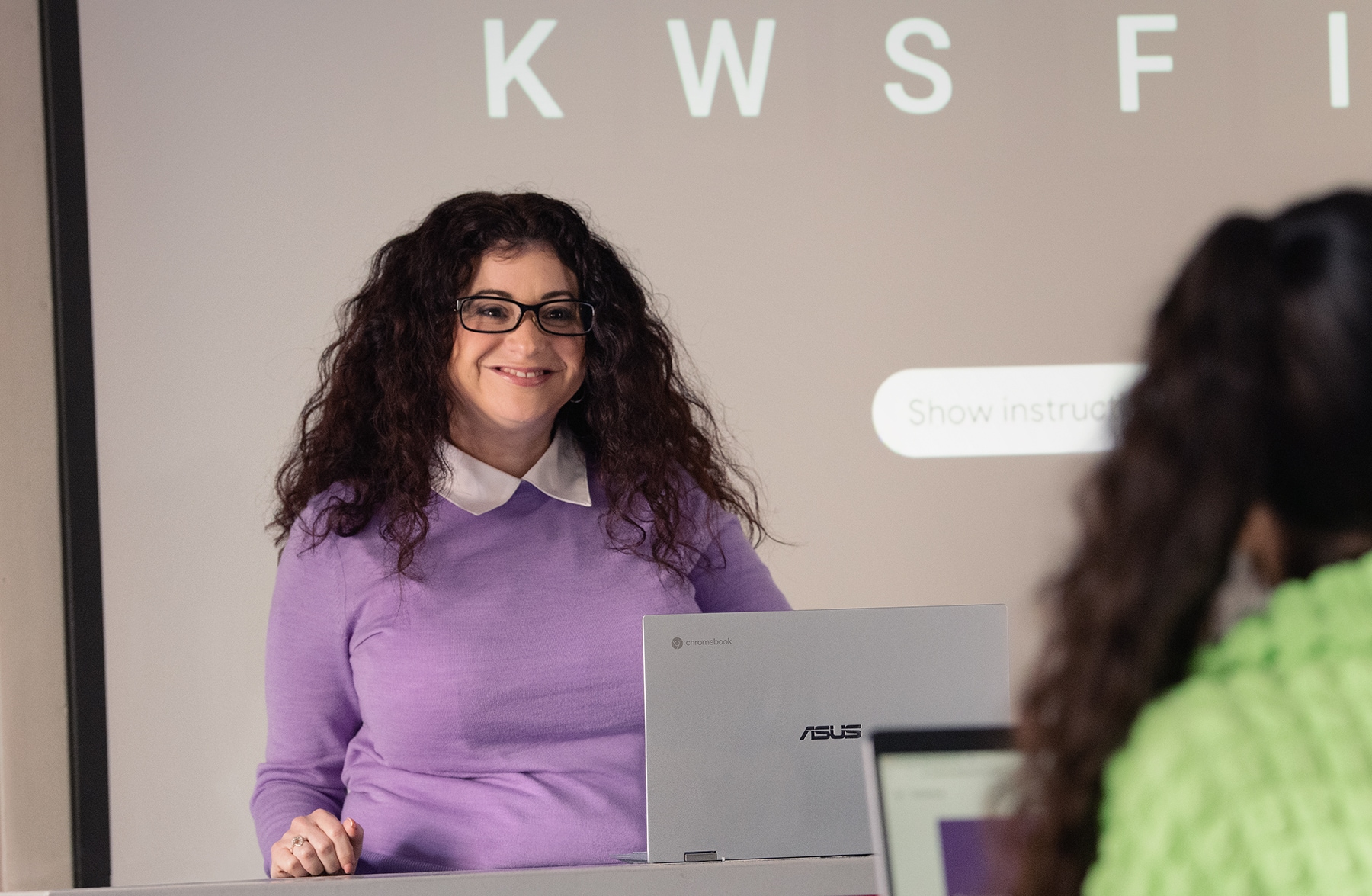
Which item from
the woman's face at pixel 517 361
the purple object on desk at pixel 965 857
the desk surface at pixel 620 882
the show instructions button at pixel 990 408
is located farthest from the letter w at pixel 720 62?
the purple object on desk at pixel 965 857

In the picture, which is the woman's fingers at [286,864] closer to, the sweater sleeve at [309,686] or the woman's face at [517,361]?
the sweater sleeve at [309,686]

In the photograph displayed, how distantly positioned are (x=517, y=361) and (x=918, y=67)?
1.63 metres

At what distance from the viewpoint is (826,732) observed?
1.30 m

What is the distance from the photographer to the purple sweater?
161 cm

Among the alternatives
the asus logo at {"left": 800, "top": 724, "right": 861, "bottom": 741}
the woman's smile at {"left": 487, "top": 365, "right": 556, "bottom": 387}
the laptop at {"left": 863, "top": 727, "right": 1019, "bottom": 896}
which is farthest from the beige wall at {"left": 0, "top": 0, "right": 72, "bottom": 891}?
the laptop at {"left": 863, "top": 727, "right": 1019, "bottom": 896}

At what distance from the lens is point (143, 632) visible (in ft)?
9.30

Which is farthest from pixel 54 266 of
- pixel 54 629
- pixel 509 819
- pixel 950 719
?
pixel 950 719

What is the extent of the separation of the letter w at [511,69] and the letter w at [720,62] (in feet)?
1.03

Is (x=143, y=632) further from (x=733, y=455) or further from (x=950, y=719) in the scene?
(x=950, y=719)

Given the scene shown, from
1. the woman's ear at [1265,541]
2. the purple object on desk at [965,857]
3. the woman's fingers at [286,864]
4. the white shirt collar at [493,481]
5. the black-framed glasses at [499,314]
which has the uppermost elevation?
the black-framed glasses at [499,314]

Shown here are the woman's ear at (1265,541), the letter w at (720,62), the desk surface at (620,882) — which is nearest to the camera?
A: the woman's ear at (1265,541)

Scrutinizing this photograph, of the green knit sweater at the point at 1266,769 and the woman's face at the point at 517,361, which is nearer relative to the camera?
the green knit sweater at the point at 1266,769

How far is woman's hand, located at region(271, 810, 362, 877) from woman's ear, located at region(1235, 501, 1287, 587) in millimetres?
1055

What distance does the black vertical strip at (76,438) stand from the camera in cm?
280
